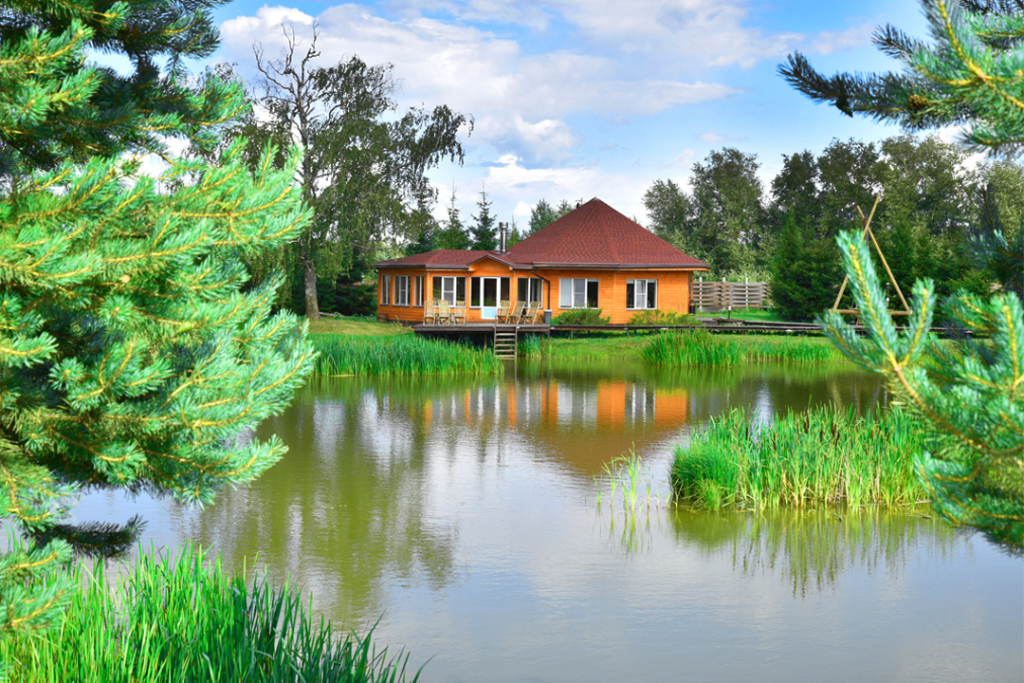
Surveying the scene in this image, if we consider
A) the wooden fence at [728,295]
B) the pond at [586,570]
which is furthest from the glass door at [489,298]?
the pond at [586,570]

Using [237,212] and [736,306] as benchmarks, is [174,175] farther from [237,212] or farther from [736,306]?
[736,306]

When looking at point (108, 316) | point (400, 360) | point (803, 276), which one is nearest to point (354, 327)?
point (400, 360)

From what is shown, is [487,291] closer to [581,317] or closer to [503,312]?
[503,312]

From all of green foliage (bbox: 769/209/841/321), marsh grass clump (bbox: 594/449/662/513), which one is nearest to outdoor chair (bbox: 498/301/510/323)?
green foliage (bbox: 769/209/841/321)

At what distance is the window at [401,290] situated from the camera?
38.5 m

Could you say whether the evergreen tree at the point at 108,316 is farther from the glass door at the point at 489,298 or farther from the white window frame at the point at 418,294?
the white window frame at the point at 418,294

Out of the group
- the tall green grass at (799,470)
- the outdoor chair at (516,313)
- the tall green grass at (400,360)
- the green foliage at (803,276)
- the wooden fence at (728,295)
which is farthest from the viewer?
the wooden fence at (728,295)

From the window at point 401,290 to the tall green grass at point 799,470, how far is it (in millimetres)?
28729

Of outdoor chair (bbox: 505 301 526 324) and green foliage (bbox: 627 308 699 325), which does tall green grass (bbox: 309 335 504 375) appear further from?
green foliage (bbox: 627 308 699 325)

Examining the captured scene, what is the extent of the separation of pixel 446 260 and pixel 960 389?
3494cm

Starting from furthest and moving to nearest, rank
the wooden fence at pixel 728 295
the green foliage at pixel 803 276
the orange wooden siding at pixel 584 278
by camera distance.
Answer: the wooden fence at pixel 728 295, the green foliage at pixel 803 276, the orange wooden siding at pixel 584 278

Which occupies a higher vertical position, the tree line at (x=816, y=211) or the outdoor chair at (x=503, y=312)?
the tree line at (x=816, y=211)

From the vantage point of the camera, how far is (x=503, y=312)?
3650 centimetres

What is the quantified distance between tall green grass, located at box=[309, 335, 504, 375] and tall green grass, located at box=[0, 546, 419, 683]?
1747 cm
